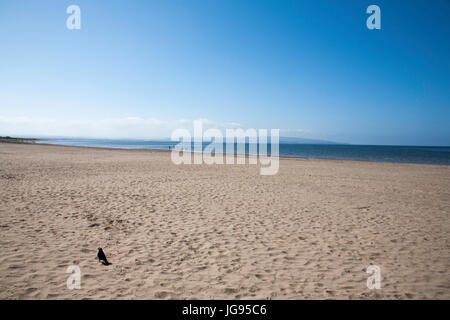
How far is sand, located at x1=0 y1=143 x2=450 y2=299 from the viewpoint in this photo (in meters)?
3.86

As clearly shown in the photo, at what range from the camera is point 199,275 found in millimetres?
4207

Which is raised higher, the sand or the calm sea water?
the calm sea water

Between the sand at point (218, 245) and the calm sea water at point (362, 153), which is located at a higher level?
the calm sea water at point (362, 153)

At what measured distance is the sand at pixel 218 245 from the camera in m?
3.86

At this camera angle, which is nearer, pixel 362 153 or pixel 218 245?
pixel 218 245

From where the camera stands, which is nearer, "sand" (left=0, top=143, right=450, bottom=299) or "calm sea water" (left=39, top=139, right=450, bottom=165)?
"sand" (left=0, top=143, right=450, bottom=299)

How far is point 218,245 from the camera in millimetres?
5426

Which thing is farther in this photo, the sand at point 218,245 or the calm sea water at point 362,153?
the calm sea water at point 362,153

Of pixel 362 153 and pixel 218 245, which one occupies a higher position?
pixel 362 153
